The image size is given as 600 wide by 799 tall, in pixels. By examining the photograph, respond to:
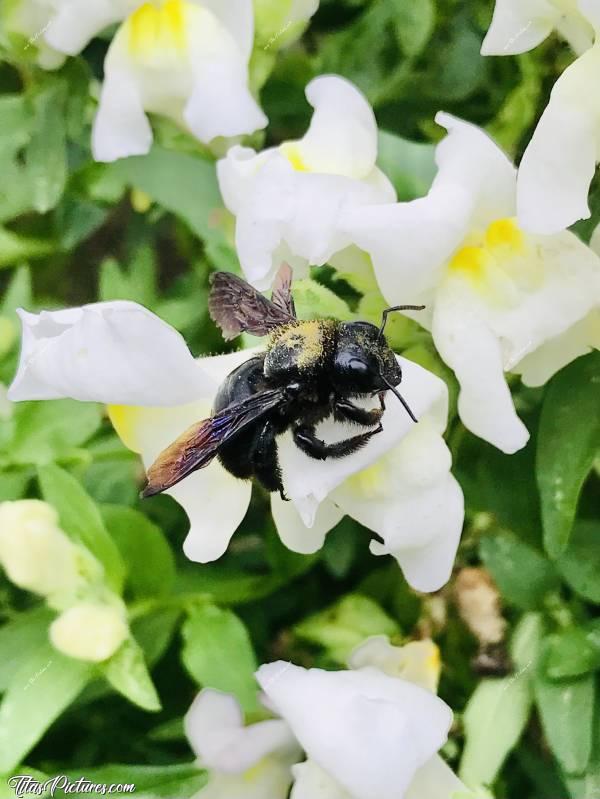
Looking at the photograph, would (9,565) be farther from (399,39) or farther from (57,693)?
(399,39)

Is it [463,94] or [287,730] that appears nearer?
[287,730]

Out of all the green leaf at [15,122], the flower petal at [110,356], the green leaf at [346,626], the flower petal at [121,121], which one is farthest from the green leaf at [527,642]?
the green leaf at [15,122]

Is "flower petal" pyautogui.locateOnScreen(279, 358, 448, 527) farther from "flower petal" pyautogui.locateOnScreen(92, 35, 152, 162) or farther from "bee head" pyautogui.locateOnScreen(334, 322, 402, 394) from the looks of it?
"flower petal" pyautogui.locateOnScreen(92, 35, 152, 162)

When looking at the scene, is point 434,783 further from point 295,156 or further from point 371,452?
point 295,156

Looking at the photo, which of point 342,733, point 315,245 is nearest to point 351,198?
point 315,245

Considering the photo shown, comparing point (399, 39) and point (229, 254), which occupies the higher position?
point (399, 39)

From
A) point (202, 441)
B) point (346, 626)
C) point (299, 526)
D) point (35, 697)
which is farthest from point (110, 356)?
point (346, 626)
